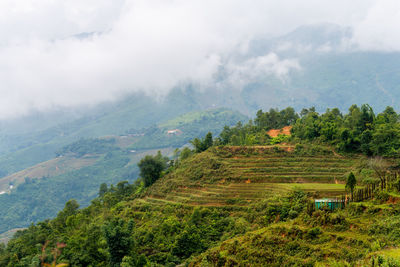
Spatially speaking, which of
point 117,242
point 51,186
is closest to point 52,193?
point 51,186

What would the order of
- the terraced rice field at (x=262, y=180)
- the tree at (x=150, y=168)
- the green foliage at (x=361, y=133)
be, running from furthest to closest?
the tree at (x=150, y=168)
the green foliage at (x=361, y=133)
the terraced rice field at (x=262, y=180)

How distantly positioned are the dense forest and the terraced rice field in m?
0.13

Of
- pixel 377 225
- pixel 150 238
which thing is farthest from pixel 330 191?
pixel 150 238

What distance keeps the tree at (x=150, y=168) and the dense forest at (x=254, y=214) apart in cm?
17

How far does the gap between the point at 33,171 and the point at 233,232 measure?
185975mm

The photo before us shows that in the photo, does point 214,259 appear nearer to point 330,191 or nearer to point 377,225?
point 377,225

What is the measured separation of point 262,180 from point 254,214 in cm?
776

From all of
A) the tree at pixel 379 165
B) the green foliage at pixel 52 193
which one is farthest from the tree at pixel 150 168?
the green foliage at pixel 52 193

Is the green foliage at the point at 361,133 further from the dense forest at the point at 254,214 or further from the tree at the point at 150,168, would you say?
the tree at the point at 150,168

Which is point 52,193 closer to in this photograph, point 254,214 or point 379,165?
point 254,214

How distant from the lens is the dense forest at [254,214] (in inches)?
797

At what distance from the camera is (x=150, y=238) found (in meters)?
32.5

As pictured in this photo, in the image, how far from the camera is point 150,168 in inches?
2095

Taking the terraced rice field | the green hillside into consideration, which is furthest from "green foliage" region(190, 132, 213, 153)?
the green hillside
